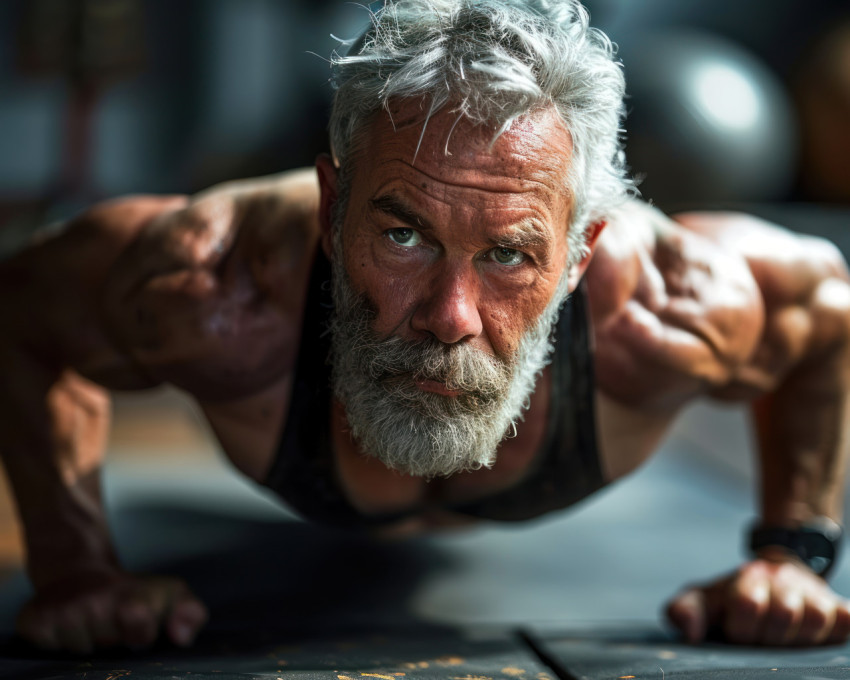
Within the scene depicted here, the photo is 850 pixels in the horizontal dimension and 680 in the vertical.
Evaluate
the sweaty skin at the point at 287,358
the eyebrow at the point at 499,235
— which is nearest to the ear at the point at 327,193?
the sweaty skin at the point at 287,358

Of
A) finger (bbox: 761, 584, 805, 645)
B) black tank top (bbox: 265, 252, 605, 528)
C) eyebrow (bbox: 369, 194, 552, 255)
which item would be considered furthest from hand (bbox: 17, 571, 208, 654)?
finger (bbox: 761, 584, 805, 645)

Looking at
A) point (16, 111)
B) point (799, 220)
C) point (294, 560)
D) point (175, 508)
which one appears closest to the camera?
point (294, 560)

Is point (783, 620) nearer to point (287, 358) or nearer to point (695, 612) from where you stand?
point (695, 612)

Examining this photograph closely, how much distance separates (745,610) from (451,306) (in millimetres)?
537

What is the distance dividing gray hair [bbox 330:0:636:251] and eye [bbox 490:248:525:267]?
0.27 ft

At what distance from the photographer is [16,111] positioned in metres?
3.42

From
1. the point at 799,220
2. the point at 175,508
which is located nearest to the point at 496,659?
the point at 175,508

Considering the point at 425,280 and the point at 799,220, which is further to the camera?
the point at 799,220

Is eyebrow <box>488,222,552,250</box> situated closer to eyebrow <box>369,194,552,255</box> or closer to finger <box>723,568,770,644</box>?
eyebrow <box>369,194,552,255</box>

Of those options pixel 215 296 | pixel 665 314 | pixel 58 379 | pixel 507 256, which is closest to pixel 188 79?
pixel 58 379

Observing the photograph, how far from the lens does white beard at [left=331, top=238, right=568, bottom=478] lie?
808 mm

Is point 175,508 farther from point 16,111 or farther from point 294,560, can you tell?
point 16,111

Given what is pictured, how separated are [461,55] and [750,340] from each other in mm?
492

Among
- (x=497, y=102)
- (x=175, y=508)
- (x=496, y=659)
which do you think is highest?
(x=497, y=102)
